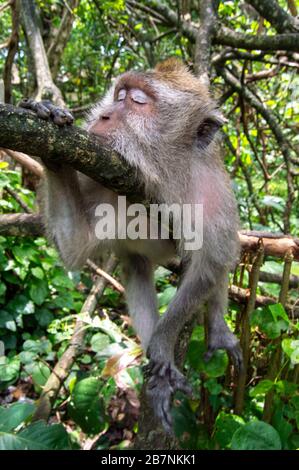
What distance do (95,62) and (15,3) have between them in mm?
3756

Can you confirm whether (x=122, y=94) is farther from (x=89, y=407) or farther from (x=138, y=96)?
(x=89, y=407)

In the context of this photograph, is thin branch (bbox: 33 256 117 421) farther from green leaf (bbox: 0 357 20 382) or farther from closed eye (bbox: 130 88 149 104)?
closed eye (bbox: 130 88 149 104)

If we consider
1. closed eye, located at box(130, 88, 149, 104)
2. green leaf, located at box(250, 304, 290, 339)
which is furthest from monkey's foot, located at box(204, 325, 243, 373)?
closed eye, located at box(130, 88, 149, 104)

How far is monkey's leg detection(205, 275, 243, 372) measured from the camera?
2670 mm

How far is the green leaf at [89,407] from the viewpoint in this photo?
106 inches

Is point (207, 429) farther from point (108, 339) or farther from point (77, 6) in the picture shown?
point (77, 6)

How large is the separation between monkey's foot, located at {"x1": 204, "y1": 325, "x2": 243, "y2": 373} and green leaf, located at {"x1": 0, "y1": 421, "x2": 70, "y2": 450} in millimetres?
954

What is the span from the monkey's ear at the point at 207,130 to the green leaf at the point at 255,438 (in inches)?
59.7

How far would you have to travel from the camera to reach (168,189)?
249 cm

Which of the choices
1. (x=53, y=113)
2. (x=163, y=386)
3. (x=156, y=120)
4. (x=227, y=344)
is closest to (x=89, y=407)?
(x=163, y=386)

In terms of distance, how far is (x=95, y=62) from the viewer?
764 cm

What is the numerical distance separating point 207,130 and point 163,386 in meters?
1.43

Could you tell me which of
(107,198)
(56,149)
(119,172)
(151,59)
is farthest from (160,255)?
(151,59)

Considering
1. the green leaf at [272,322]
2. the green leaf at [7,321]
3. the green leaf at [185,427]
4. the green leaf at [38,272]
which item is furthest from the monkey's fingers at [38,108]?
the green leaf at [7,321]
